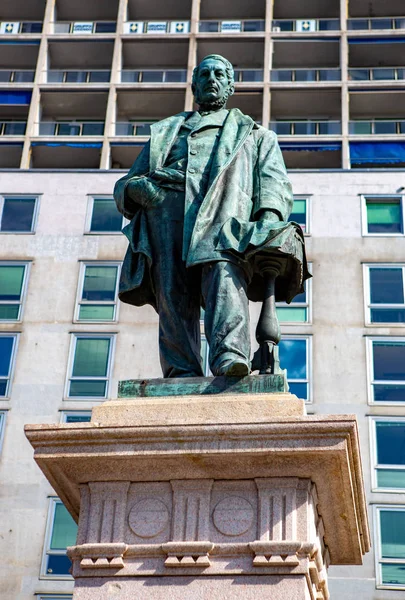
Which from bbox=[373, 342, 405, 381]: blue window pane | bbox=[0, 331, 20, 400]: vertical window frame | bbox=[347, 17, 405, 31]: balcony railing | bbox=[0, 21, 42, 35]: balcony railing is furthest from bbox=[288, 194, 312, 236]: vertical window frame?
bbox=[0, 21, 42, 35]: balcony railing

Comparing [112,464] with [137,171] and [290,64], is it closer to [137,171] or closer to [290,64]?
[137,171]

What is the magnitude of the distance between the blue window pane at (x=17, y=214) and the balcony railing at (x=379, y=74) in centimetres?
1772

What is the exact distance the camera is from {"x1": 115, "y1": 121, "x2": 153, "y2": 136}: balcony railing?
163 ft

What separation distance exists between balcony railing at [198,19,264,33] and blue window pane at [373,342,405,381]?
68.0ft

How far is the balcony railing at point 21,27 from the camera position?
2122 inches

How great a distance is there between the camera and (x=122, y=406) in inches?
340

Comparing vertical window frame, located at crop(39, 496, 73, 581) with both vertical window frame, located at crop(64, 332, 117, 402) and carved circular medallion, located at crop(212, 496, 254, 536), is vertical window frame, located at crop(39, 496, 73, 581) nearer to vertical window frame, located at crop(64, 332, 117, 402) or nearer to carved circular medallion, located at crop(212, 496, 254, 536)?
vertical window frame, located at crop(64, 332, 117, 402)

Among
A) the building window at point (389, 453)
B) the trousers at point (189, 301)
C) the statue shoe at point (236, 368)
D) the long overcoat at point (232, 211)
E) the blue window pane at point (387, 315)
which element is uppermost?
the blue window pane at point (387, 315)

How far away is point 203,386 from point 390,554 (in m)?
25.7

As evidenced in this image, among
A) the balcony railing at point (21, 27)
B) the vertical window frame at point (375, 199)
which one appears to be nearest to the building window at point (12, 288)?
the vertical window frame at point (375, 199)

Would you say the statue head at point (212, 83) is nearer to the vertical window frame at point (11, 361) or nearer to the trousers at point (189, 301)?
the trousers at point (189, 301)

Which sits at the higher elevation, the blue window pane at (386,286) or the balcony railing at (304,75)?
the balcony railing at (304,75)

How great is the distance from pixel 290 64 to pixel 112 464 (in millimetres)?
46429

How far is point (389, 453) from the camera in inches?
1358
